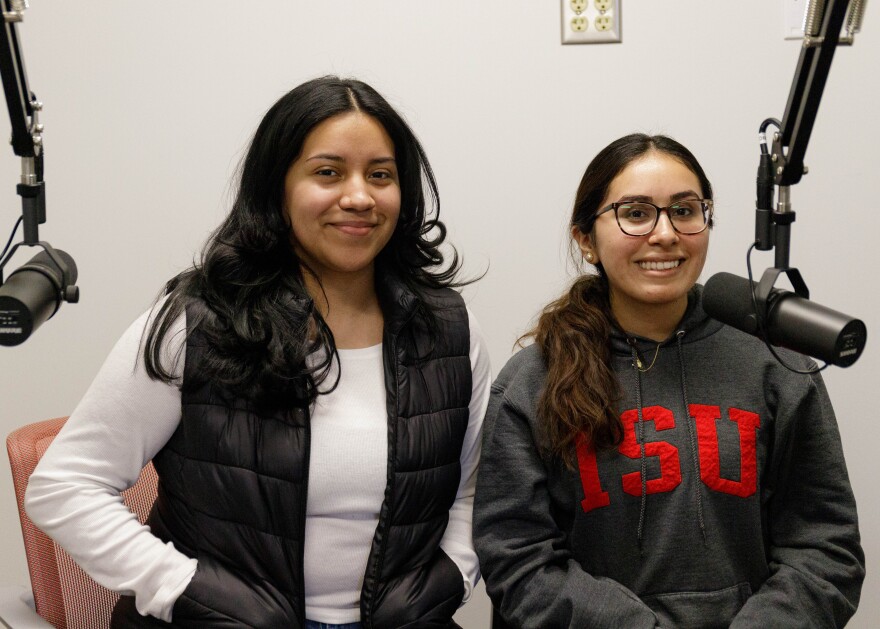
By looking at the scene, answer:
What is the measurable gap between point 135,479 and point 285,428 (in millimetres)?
270

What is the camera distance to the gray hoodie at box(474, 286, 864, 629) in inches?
58.8

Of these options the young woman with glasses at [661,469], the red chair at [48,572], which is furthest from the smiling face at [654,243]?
the red chair at [48,572]

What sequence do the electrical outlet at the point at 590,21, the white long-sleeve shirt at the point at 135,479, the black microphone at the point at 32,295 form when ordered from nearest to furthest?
the black microphone at the point at 32,295 < the white long-sleeve shirt at the point at 135,479 < the electrical outlet at the point at 590,21

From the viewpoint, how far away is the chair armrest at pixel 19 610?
148 cm

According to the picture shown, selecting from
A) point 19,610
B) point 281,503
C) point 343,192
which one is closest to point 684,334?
point 343,192

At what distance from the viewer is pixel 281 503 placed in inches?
56.3

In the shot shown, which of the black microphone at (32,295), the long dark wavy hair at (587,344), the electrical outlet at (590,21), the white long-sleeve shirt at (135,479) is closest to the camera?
the black microphone at (32,295)

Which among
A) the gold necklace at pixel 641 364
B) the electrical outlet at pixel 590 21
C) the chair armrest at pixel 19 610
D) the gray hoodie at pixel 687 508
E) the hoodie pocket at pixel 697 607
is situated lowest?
the hoodie pocket at pixel 697 607

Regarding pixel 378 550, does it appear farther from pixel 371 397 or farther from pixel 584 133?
pixel 584 133

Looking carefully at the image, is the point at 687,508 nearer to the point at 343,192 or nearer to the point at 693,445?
the point at 693,445

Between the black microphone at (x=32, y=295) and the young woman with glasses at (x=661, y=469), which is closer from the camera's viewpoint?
the black microphone at (x=32, y=295)

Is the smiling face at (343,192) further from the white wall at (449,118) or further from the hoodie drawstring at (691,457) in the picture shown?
the white wall at (449,118)

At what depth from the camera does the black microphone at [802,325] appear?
95cm

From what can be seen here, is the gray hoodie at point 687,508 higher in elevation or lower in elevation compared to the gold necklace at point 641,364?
lower
